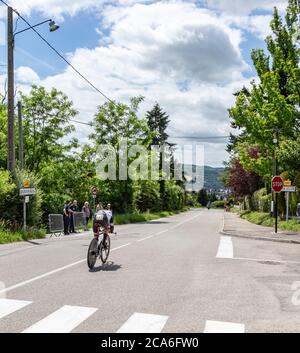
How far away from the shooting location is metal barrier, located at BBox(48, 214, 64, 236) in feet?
71.7

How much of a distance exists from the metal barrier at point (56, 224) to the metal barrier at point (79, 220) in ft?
7.95

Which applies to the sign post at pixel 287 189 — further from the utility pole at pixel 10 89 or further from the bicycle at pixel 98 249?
the bicycle at pixel 98 249

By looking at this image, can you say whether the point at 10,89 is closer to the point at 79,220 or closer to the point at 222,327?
the point at 79,220

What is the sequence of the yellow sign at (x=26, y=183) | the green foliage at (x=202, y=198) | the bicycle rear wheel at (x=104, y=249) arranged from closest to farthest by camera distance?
the bicycle rear wheel at (x=104, y=249), the yellow sign at (x=26, y=183), the green foliage at (x=202, y=198)

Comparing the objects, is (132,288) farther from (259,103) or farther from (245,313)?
(259,103)

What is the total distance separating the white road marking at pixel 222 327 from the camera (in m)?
5.54

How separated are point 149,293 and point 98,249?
318 cm

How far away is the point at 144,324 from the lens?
5777 millimetres

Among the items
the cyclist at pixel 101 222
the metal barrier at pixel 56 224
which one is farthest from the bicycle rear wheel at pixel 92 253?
the metal barrier at pixel 56 224

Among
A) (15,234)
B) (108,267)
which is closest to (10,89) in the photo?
(15,234)

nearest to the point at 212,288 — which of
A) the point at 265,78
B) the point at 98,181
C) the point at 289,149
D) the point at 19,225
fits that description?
the point at 19,225

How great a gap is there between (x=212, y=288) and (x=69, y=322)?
3307 millimetres

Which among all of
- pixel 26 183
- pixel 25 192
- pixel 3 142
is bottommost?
pixel 25 192

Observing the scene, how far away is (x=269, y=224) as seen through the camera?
29.6 meters
